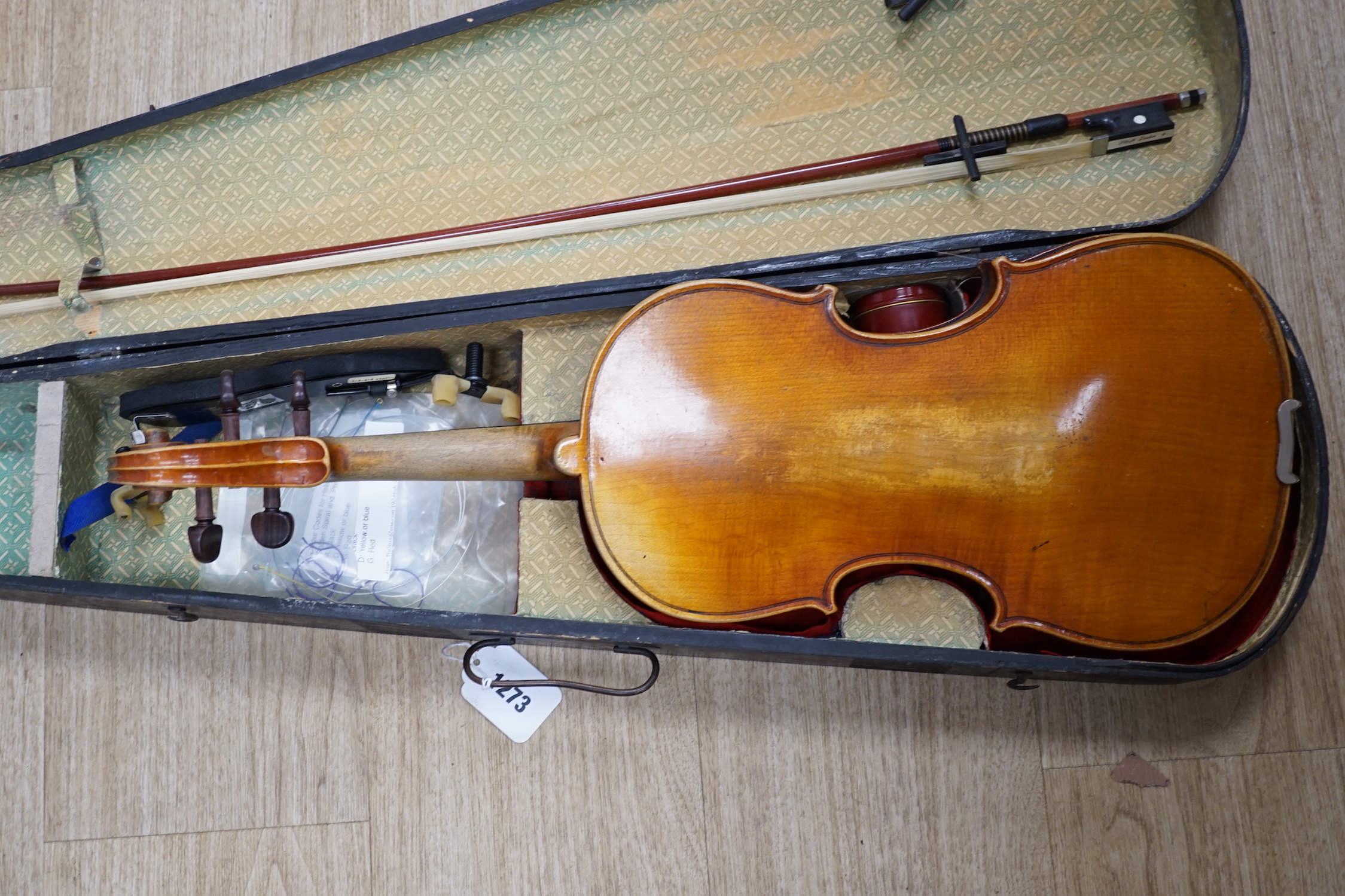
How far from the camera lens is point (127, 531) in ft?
4.78

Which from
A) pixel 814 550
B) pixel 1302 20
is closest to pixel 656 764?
pixel 814 550

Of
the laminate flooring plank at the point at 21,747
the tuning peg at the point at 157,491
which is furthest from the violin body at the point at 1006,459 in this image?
the laminate flooring plank at the point at 21,747

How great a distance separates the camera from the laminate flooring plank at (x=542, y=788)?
1533 millimetres

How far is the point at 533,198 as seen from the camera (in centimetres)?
139

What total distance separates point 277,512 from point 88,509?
0.40 meters

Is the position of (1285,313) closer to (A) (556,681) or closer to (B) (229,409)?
(A) (556,681)

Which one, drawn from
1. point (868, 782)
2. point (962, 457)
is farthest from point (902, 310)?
A: point (868, 782)

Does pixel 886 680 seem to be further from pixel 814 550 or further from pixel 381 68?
pixel 381 68

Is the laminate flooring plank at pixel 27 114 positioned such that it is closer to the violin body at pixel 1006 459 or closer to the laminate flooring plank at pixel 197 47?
the laminate flooring plank at pixel 197 47

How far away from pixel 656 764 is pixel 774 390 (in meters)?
0.78

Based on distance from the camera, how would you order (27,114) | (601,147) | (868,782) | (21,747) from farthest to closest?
1. (27,114)
2. (21,747)
3. (868,782)
4. (601,147)

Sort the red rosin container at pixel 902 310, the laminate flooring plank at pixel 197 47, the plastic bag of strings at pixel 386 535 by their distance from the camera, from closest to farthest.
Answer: the red rosin container at pixel 902 310 < the plastic bag of strings at pixel 386 535 < the laminate flooring plank at pixel 197 47

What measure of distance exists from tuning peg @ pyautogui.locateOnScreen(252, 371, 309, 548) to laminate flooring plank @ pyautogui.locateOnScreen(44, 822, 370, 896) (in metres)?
0.71

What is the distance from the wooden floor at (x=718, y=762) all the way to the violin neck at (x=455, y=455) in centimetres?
52
